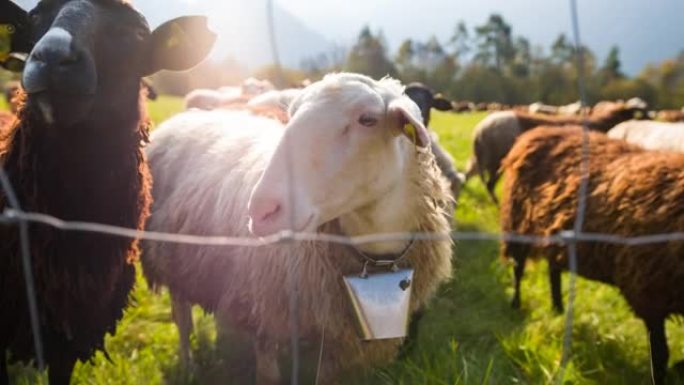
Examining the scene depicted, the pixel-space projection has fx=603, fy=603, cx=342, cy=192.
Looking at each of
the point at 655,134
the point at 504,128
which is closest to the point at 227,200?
the point at 655,134

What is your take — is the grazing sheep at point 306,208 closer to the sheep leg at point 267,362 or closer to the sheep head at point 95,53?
the sheep leg at point 267,362

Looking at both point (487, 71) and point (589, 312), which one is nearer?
point (589, 312)

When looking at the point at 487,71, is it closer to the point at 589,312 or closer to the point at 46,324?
the point at 589,312

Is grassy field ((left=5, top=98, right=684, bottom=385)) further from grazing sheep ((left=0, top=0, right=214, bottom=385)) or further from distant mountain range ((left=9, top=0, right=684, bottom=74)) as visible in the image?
distant mountain range ((left=9, top=0, right=684, bottom=74))

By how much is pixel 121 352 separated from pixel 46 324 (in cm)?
118

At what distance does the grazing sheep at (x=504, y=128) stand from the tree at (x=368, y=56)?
4.68ft

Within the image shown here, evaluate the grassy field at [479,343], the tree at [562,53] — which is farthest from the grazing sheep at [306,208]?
the tree at [562,53]

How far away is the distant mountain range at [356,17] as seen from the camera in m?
2.25

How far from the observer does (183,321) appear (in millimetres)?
3162

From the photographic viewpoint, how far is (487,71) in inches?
774

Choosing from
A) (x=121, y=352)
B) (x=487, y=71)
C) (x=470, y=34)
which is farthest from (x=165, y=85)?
(x=121, y=352)

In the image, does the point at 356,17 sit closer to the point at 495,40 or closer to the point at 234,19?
the point at 234,19

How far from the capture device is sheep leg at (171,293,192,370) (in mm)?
3076

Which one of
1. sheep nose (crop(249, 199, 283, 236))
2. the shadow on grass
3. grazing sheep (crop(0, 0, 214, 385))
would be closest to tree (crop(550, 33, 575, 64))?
the shadow on grass
